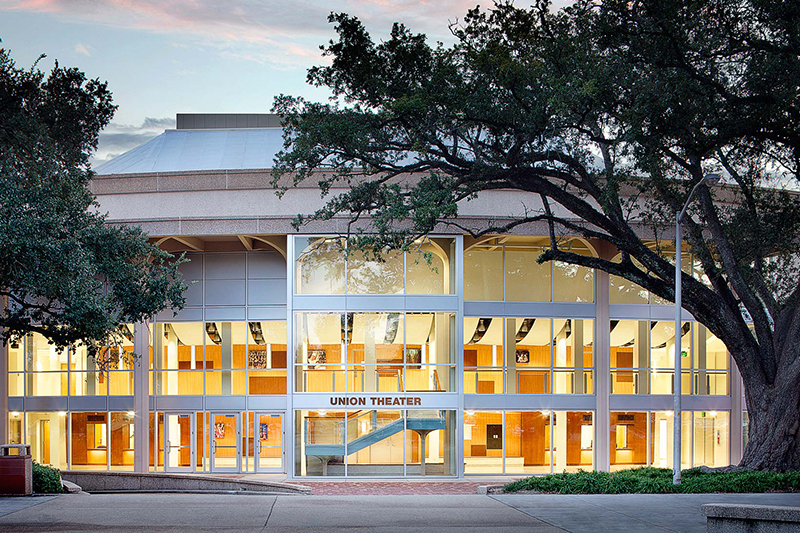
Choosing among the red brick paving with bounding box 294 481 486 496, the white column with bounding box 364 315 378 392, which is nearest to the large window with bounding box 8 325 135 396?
the red brick paving with bounding box 294 481 486 496

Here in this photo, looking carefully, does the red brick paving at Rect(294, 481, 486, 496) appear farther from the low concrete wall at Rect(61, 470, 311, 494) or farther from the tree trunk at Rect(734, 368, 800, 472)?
the tree trunk at Rect(734, 368, 800, 472)

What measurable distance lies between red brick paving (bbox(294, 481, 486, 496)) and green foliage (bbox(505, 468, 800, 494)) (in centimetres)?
398

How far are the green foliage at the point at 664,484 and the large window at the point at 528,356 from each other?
835 centimetres

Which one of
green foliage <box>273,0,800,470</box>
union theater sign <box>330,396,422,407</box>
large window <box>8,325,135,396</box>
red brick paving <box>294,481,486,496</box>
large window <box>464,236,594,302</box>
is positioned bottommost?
red brick paving <box>294,481,486,496</box>

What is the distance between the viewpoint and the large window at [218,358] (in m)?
28.9

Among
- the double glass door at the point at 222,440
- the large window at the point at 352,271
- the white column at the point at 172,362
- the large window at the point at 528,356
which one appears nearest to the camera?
the large window at the point at 352,271

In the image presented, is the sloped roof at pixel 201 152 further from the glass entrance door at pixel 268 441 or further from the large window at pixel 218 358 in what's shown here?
the glass entrance door at pixel 268 441

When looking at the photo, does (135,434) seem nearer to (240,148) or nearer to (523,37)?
(240,148)

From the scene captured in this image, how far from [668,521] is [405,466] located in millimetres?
13450

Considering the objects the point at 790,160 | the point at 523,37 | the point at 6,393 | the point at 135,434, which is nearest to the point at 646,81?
the point at 523,37

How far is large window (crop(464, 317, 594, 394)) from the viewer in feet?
89.9

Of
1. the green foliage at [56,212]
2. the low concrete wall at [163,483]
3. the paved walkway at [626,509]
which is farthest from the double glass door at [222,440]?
the paved walkway at [626,509]

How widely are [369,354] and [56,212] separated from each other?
12.2 metres

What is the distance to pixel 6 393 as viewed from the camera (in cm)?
2906
